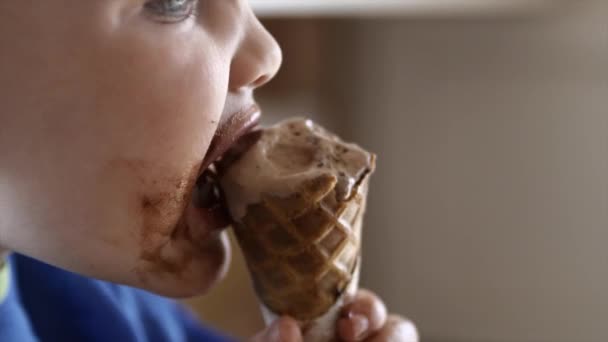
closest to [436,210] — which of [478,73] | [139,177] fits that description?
[478,73]

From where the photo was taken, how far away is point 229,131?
61cm

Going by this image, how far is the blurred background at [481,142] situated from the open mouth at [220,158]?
1250 mm

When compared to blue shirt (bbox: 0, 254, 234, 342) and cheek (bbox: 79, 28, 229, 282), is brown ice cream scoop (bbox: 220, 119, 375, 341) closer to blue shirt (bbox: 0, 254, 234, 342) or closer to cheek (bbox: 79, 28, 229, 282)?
cheek (bbox: 79, 28, 229, 282)

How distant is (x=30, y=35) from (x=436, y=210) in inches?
64.8

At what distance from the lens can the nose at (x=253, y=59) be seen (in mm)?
593

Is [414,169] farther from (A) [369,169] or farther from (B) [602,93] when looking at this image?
(A) [369,169]

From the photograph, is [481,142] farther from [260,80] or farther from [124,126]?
[124,126]

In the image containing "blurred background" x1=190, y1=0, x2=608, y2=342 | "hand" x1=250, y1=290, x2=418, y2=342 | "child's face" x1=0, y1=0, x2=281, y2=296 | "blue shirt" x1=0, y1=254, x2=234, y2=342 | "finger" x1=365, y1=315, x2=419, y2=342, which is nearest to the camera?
"child's face" x1=0, y1=0, x2=281, y2=296

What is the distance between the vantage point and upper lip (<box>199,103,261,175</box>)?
599 millimetres

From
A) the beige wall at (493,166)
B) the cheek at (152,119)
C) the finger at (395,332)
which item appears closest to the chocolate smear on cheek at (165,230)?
the cheek at (152,119)

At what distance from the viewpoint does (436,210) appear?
2.05 meters

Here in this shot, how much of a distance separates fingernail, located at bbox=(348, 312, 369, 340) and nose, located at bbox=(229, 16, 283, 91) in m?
0.23

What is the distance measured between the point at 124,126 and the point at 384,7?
130 centimetres

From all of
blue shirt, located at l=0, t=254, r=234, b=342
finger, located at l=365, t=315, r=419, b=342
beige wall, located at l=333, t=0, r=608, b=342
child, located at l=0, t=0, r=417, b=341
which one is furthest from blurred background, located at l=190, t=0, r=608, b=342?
child, located at l=0, t=0, r=417, b=341
